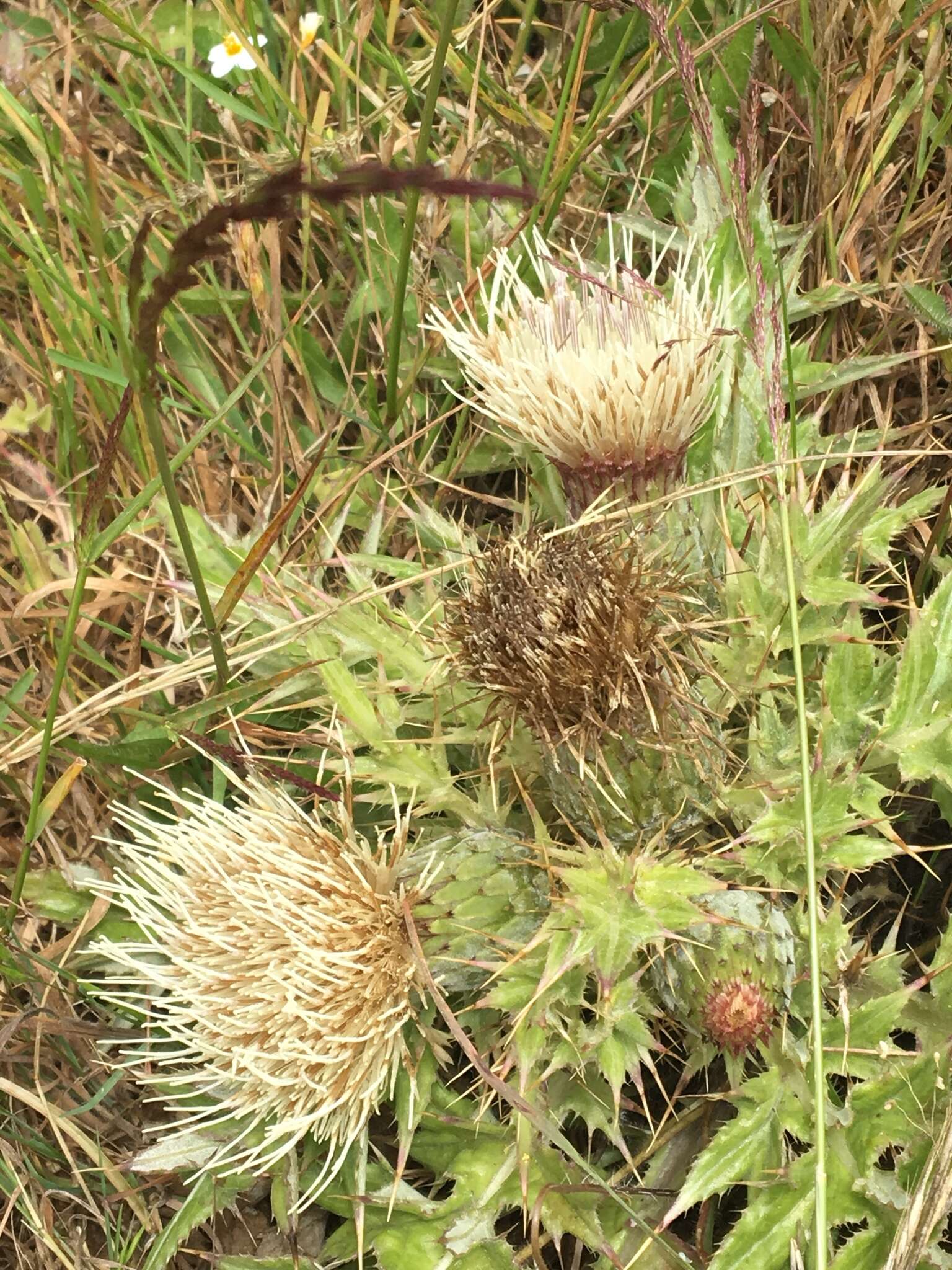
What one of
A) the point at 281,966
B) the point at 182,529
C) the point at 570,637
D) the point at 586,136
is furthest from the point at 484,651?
the point at 586,136

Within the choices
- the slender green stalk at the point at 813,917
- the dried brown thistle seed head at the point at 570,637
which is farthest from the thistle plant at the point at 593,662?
the slender green stalk at the point at 813,917

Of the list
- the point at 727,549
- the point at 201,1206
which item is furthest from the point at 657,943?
the point at 201,1206

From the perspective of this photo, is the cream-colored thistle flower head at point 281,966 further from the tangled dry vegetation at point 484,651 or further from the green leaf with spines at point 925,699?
the green leaf with spines at point 925,699

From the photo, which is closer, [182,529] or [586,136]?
[182,529]

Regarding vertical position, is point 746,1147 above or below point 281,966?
below

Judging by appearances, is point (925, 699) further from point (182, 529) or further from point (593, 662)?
point (182, 529)

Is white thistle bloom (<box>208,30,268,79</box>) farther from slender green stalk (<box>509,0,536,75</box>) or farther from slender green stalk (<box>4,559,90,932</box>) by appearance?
slender green stalk (<box>4,559,90,932</box>)

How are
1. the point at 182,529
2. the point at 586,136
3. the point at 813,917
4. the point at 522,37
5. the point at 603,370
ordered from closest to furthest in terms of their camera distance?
1. the point at 813,917
2. the point at 182,529
3. the point at 603,370
4. the point at 586,136
5. the point at 522,37
